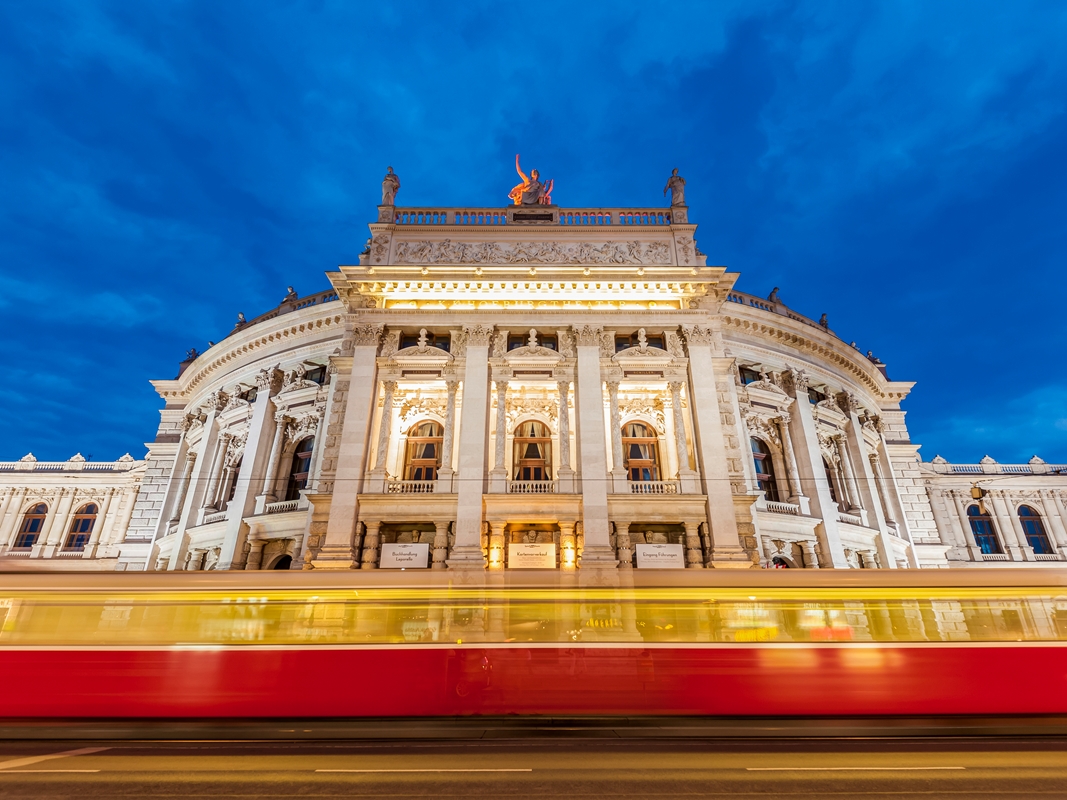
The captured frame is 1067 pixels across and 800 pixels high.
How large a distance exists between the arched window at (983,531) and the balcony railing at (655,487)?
27.9 metres

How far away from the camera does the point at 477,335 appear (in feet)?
81.5

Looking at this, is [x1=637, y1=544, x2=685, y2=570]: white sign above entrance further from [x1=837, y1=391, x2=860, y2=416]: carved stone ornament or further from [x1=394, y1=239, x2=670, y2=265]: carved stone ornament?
[x1=837, y1=391, x2=860, y2=416]: carved stone ornament

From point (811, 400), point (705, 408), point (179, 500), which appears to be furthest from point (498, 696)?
point (179, 500)

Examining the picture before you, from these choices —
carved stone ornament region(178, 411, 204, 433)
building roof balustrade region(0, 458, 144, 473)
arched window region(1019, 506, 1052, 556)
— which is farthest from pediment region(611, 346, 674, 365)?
building roof balustrade region(0, 458, 144, 473)

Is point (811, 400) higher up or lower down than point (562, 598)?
higher up

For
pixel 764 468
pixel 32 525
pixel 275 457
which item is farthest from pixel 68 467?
pixel 764 468

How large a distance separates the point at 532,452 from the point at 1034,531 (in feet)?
118

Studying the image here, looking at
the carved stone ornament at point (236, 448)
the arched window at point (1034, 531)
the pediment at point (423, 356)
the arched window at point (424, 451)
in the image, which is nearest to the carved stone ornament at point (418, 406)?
the arched window at point (424, 451)

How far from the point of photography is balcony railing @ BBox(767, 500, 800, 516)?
83.8 feet

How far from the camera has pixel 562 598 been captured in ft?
30.9

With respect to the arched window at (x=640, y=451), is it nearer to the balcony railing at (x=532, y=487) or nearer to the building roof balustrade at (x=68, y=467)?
the balcony railing at (x=532, y=487)

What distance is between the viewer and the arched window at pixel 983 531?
36.5 meters

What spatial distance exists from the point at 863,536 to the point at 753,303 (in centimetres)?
1309

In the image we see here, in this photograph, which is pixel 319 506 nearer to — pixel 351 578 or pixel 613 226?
pixel 351 578
